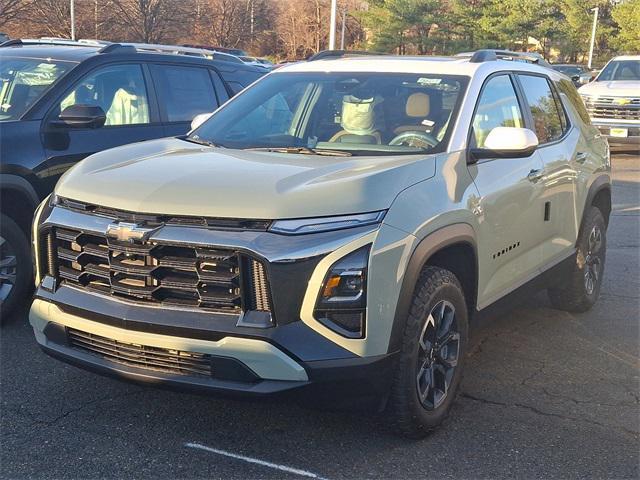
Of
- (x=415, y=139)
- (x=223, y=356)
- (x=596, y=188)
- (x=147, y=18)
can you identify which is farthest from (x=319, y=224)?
(x=147, y=18)

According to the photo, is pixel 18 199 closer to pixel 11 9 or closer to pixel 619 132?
pixel 619 132

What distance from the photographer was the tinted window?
258 inches

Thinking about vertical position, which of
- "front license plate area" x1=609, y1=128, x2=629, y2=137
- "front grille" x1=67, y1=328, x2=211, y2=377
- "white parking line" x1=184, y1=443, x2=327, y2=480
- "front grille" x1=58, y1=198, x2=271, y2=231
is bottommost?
"front license plate area" x1=609, y1=128, x2=629, y2=137

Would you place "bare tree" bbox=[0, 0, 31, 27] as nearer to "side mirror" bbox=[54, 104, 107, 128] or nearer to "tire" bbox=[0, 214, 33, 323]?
"side mirror" bbox=[54, 104, 107, 128]

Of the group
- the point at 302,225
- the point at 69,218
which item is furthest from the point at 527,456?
the point at 69,218

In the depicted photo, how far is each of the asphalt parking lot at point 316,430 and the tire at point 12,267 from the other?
0.25 metres

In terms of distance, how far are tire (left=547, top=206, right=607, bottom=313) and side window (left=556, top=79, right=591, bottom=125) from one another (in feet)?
2.40

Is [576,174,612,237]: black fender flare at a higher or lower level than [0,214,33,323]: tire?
higher

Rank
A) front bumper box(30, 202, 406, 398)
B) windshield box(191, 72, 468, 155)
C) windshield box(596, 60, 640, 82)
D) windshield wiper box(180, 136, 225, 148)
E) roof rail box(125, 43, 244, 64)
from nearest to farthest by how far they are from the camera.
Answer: front bumper box(30, 202, 406, 398) < windshield box(191, 72, 468, 155) < windshield wiper box(180, 136, 225, 148) < roof rail box(125, 43, 244, 64) < windshield box(596, 60, 640, 82)

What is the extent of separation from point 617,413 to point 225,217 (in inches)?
96.4

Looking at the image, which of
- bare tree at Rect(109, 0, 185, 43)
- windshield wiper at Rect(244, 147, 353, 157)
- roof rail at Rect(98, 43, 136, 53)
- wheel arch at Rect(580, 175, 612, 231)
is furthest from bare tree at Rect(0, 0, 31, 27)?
windshield wiper at Rect(244, 147, 353, 157)

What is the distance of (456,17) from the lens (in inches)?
1737

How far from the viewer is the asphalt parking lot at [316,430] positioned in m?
3.54

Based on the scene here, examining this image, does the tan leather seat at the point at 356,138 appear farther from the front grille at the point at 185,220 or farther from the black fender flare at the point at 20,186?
the black fender flare at the point at 20,186
